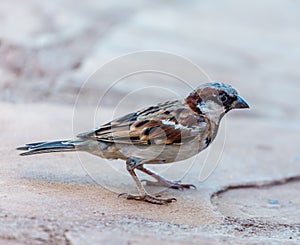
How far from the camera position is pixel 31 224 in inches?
120

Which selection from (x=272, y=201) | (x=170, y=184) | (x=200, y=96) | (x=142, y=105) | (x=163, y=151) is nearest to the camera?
(x=163, y=151)

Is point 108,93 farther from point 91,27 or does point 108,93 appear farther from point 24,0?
point 24,0

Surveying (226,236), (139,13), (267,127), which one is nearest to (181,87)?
(267,127)

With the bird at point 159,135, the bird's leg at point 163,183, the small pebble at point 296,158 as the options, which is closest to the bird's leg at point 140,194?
the bird at point 159,135

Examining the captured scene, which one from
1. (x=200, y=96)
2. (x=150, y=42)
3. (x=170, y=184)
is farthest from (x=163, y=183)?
(x=150, y=42)

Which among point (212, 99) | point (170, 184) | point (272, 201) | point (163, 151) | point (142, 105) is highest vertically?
point (142, 105)

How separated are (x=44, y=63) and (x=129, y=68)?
0.96 meters

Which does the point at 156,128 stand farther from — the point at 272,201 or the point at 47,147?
the point at 272,201

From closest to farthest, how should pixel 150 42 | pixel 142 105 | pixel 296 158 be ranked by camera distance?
pixel 296 158, pixel 142 105, pixel 150 42

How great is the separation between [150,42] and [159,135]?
4.95 meters

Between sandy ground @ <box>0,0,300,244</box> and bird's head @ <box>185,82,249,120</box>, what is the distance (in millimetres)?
540

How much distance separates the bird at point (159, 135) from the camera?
4.06m

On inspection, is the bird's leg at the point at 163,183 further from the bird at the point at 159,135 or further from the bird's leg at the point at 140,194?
the bird's leg at the point at 140,194

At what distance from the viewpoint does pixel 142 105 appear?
6.91 meters
